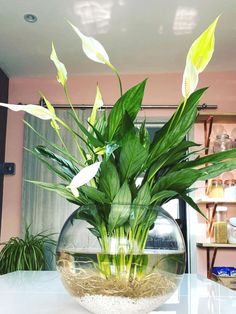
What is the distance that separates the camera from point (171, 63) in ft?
10.5

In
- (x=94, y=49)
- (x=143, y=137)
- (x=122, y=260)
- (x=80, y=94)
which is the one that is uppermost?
(x=80, y=94)

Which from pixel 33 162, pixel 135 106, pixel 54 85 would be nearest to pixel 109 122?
pixel 135 106

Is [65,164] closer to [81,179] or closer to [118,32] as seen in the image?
[81,179]

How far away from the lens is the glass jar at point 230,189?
296cm

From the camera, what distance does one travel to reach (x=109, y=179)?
65cm

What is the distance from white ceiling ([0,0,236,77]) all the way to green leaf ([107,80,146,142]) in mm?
1852

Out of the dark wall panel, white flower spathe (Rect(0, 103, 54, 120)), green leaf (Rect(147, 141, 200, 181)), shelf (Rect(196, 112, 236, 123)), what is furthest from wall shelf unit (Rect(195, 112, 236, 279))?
white flower spathe (Rect(0, 103, 54, 120))

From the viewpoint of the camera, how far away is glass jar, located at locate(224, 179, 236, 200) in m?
2.96

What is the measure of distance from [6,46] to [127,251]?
2619 millimetres

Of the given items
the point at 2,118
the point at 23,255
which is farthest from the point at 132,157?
the point at 2,118

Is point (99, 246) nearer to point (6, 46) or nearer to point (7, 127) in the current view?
point (6, 46)

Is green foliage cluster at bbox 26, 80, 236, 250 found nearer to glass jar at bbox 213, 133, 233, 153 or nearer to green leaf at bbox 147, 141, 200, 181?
green leaf at bbox 147, 141, 200, 181

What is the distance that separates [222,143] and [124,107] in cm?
257

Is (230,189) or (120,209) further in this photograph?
(230,189)
